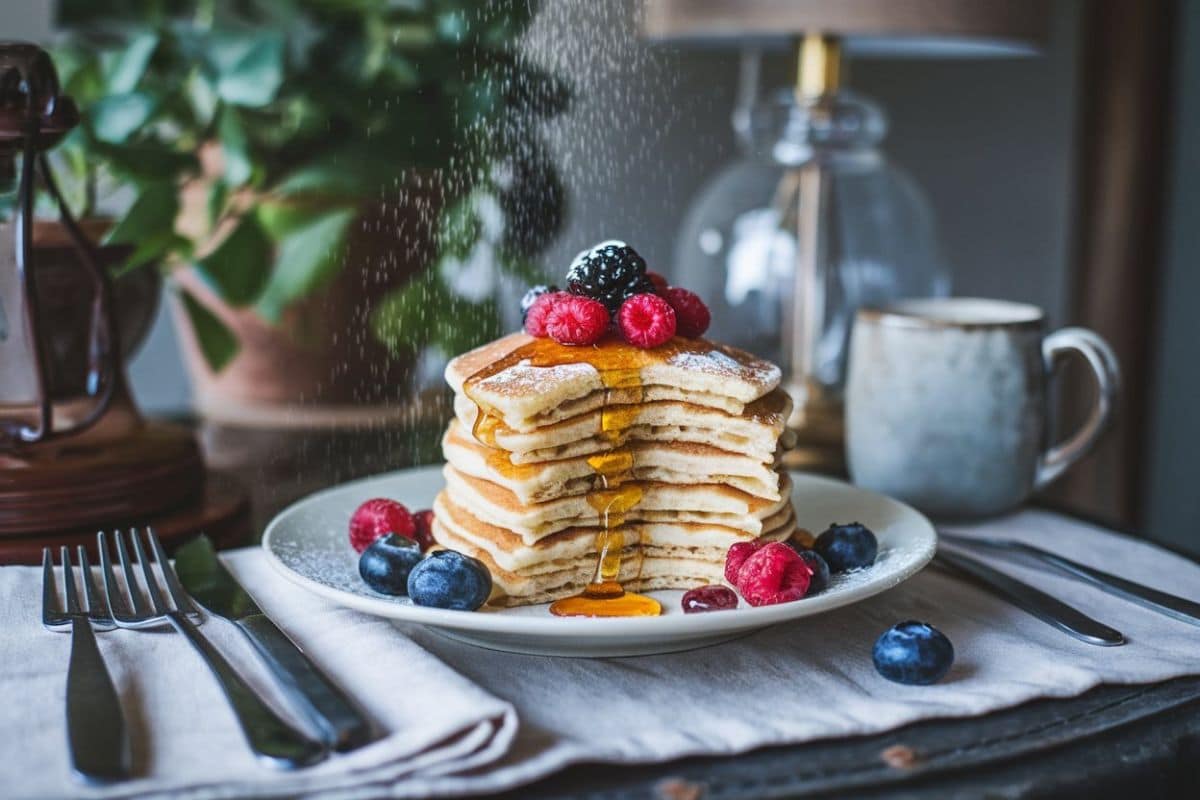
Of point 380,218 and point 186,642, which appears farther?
point 380,218

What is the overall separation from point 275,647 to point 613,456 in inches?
12.9

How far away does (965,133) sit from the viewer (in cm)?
298

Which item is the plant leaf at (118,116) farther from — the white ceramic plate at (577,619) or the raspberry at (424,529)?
the raspberry at (424,529)

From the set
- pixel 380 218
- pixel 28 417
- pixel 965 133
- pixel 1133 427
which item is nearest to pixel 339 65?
pixel 380 218

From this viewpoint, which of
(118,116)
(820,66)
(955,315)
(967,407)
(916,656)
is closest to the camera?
(916,656)

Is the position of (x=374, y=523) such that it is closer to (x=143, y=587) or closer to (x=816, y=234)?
(x=143, y=587)

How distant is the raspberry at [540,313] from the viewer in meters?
1.08

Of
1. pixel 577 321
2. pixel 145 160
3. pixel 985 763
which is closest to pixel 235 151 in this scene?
pixel 145 160

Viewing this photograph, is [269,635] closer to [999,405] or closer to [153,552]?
[153,552]

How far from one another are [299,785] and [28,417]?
2.49 ft

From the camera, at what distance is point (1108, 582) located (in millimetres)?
1059

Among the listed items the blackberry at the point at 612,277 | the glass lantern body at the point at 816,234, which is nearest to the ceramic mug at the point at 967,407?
the blackberry at the point at 612,277

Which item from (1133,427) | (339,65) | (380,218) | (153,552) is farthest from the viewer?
(1133,427)

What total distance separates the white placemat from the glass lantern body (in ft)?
3.68
